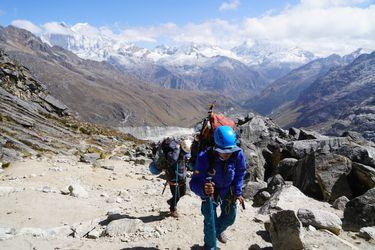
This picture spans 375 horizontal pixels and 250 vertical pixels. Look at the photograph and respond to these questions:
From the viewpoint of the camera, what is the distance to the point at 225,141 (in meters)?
8.84

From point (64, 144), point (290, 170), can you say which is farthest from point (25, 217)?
point (64, 144)

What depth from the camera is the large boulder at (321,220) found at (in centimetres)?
1104

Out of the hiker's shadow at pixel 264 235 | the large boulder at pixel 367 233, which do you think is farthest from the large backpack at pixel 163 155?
the large boulder at pixel 367 233

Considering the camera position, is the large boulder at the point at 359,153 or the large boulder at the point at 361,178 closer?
the large boulder at the point at 361,178

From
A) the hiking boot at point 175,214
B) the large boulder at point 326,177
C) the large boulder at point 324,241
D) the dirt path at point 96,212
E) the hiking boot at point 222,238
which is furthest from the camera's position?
the large boulder at point 326,177

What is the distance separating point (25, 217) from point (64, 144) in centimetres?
2469

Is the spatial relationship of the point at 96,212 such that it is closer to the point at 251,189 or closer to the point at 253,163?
the point at 251,189

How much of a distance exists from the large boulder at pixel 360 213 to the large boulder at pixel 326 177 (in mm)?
3865

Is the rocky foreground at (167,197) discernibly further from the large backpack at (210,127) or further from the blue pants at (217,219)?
Result: the large backpack at (210,127)

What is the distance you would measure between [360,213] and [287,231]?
411 centimetres

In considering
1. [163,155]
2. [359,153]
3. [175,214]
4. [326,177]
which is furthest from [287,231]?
[359,153]

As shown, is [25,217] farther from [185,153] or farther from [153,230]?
[185,153]

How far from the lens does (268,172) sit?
24.3 meters

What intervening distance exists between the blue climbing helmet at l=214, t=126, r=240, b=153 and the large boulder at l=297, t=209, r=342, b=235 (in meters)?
4.01
